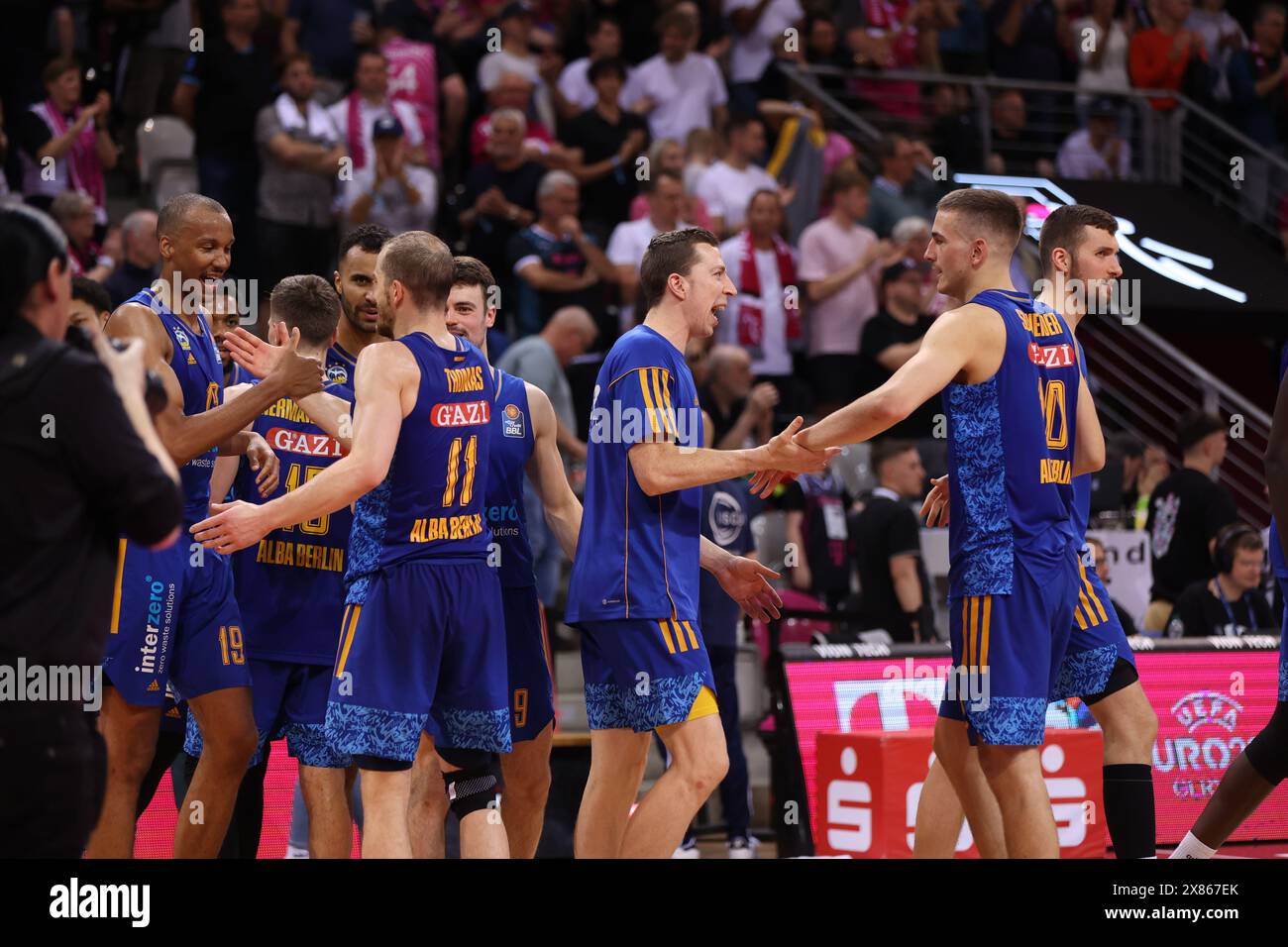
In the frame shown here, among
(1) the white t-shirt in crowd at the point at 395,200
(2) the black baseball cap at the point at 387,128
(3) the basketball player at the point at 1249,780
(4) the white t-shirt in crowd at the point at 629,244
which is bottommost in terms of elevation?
(3) the basketball player at the point at 1249,780

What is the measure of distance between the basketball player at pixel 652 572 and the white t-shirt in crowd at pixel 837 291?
6.83 meters

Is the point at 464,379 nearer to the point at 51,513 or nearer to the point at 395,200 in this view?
the point at 51,513

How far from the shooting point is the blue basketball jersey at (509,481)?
6.41 metres

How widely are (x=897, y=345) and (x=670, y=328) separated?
6669mm

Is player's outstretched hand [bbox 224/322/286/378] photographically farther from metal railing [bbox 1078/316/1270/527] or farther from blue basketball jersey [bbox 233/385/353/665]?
metal railing [bbox 1078/316/1270/527]

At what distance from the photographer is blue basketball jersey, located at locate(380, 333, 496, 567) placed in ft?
18.4

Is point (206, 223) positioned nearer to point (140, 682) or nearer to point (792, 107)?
point (140, 682)

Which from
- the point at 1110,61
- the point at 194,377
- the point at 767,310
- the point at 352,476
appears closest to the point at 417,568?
the point at 352,476

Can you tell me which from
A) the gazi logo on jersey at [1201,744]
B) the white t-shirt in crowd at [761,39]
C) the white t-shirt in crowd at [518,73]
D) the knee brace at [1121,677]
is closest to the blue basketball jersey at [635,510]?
the knee brace at [1121,677]

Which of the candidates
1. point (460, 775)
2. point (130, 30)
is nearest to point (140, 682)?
point (460, 775)

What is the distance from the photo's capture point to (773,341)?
41.0ft

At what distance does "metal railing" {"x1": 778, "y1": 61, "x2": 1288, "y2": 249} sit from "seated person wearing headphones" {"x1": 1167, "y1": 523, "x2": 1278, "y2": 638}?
549cm

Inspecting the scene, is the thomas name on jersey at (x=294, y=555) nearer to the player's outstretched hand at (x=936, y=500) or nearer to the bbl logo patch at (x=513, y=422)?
the bbl logo patch at (x=513, y=422)

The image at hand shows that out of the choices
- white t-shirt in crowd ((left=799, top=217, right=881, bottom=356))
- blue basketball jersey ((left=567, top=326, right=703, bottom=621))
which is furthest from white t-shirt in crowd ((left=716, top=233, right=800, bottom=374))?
blue basketball jersey ((left=567, top=326, right=703, bottom=621))
